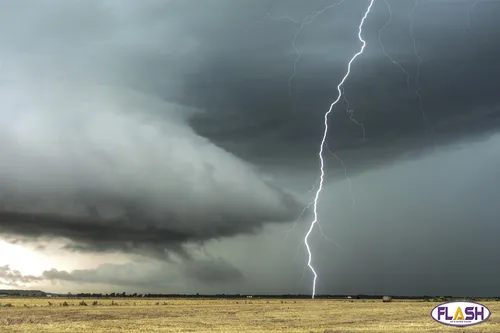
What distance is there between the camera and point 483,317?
2178 cm

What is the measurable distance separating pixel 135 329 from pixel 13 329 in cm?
820

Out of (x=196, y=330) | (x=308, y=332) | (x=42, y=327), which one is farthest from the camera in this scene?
(x=42, y=327)

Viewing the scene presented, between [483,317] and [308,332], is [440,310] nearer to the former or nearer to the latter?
[483,317]

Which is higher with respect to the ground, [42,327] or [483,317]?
[483,317]

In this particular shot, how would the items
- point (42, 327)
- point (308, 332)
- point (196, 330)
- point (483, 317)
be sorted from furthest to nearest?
point (42, 327) → point (196, 330) → point (308, 332) → point (483, 317)

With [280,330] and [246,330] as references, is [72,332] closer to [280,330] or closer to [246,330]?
[246,330]

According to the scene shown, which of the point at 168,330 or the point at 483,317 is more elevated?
the point at 483,317

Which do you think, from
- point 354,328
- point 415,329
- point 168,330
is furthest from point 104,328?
point 415,329

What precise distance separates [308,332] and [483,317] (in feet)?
36.0

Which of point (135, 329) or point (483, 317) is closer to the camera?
point (483, 317)

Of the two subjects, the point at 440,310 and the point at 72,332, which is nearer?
the point at 440,310

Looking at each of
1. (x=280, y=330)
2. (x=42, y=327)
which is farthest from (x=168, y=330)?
(x=42, y=327)

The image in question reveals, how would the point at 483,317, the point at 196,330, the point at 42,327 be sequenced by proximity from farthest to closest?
the point at 42,327 < the point at 196,330 < the point at 483,317

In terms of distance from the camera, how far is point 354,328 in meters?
33.5
